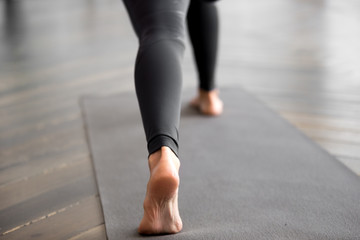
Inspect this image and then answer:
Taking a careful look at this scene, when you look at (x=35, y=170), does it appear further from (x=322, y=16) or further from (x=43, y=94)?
(x=322, y=16)

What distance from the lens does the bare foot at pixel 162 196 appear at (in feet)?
2.88

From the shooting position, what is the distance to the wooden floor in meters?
1.17

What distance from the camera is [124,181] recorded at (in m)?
1.24

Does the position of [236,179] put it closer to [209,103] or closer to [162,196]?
[162,196]

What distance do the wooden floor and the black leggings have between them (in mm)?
286

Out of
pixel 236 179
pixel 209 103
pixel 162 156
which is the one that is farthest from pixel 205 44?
pixel 162 156

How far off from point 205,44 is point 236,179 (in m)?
0.60

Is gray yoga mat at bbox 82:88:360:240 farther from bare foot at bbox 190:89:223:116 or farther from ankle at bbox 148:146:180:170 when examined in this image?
ankle at bbox 148:146:180:170

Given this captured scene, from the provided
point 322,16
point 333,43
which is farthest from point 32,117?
point 322,16

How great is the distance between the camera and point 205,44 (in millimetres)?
1664

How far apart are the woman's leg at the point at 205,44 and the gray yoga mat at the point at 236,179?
0.06 m

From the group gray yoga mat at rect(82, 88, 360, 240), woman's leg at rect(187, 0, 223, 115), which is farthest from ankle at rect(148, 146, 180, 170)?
woman's leg at rect(187, 0, 223, 115)

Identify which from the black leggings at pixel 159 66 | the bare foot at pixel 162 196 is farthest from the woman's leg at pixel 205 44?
the bare foot at pixel 162 196

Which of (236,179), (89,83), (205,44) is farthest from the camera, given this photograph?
(89,83)
